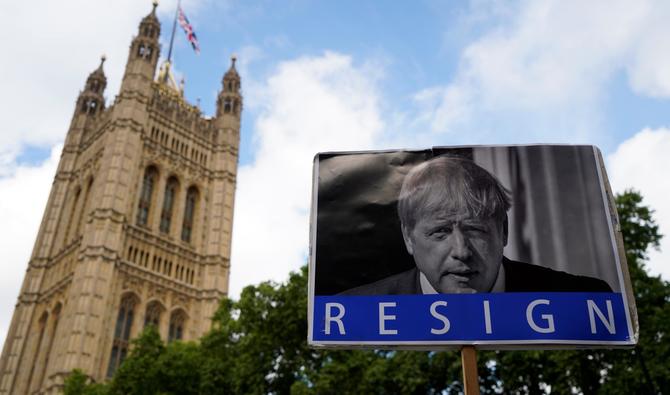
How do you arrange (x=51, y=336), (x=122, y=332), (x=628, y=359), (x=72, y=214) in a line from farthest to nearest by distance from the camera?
(x=72, y=214) < (x=51, y=336) < (x=122, y=332) < (x=628, y=359)

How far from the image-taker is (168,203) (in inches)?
2277

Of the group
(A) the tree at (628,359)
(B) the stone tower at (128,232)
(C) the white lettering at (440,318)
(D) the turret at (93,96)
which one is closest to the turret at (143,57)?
(B) the stone tower at (128,232)

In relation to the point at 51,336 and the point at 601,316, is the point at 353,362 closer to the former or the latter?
the point at 601,316

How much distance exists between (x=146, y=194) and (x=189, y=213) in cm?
453

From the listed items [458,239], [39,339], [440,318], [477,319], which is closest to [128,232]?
[39,339]

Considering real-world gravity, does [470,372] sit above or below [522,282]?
below

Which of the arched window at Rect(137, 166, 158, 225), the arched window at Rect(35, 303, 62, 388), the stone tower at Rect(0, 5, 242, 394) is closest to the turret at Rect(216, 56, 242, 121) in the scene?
the stone tower at Rect(0, 5, 242, 394)

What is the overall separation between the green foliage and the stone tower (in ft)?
63.8

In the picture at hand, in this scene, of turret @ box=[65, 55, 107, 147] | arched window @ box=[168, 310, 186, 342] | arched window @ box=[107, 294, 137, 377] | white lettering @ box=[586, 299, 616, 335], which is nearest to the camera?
white lettering @ box=[586, 299, 616, 335]

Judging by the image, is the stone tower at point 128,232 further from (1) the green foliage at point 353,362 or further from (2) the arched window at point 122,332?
(1) the green foliage at point 353,362

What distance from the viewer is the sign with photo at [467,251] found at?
440 centimetres

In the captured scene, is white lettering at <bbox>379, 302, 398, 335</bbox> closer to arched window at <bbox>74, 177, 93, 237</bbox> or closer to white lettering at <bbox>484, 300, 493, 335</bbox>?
white lettering at <bbox>484, 300, 493, 335</bbox>

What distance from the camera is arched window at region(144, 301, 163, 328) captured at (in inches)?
1977

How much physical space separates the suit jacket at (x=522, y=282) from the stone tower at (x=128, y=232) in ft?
143
